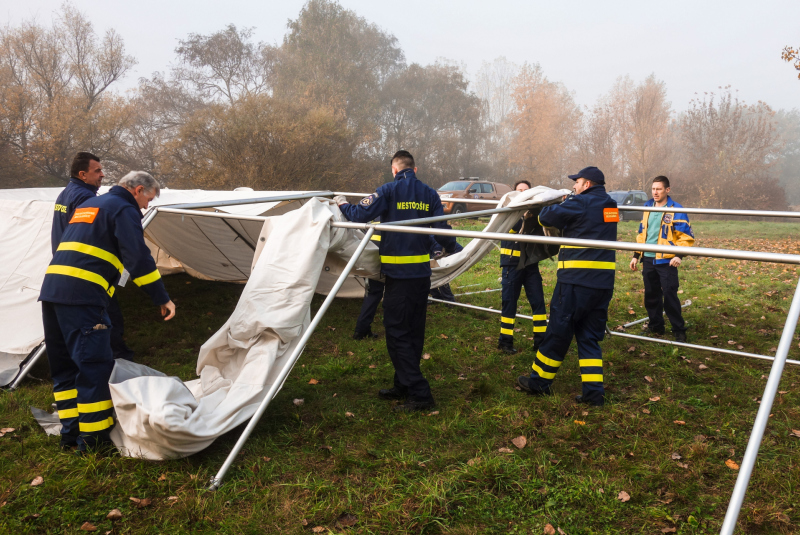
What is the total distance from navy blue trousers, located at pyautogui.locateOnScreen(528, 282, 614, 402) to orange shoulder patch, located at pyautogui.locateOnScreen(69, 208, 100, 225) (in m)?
3.34

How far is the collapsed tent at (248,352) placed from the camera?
2949mm

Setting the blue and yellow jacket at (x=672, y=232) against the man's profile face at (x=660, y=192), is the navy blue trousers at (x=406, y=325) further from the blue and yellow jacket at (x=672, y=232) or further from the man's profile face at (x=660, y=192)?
the man's profile face at (x=660, y=192)

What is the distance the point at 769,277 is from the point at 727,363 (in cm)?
588

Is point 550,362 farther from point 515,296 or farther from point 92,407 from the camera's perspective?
point 92,407

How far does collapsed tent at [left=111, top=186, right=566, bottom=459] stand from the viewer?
2.95 metres

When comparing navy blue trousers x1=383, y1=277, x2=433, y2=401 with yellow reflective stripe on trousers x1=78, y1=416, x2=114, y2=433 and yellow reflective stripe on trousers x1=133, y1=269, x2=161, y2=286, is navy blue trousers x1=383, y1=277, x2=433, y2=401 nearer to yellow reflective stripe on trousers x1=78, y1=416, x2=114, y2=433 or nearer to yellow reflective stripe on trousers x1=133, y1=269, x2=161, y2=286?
yellow reflective stripe on trousers x1=133, y1=269, x2=161, y2=286

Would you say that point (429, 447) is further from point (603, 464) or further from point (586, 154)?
point (586, 154)

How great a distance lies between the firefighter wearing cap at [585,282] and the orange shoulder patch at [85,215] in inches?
125

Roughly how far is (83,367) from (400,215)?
7.80ft

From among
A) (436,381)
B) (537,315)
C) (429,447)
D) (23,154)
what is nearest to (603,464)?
(429,447)

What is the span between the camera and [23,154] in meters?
20.5

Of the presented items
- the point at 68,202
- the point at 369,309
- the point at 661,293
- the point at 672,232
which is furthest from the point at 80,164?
the point at 661,293

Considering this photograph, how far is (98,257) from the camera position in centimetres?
320

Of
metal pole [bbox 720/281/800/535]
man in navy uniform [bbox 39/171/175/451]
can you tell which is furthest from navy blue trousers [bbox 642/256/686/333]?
man in navy uniform [bbox 39/171/175/451]
